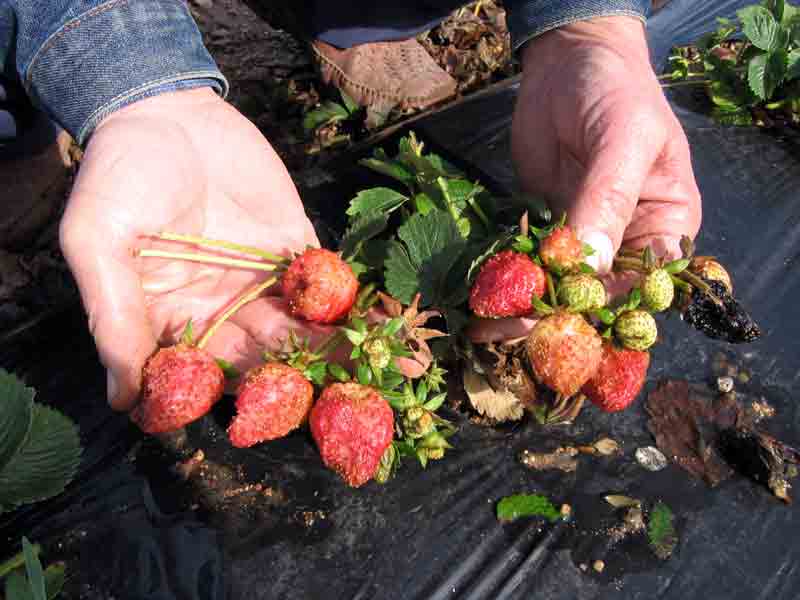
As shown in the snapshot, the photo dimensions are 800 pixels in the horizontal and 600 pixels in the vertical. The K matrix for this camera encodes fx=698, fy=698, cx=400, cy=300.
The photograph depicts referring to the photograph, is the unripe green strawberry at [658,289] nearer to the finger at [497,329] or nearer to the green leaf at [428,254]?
the finger at [497,329]

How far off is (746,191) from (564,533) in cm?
131

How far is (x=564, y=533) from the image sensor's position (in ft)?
4.60

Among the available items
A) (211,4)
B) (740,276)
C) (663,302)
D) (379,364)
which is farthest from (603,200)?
(211,4)

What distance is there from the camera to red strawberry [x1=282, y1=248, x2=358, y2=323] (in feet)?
4.27

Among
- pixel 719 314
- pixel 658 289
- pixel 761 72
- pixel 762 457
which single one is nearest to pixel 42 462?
pixel 658 289

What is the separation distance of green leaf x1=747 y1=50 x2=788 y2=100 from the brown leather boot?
103 cm

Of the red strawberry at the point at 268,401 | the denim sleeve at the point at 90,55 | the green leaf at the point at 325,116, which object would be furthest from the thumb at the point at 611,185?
the green leaf at the point at 325,116

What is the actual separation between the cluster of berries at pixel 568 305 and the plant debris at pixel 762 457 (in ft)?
1.53

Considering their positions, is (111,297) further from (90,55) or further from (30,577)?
(90,55)

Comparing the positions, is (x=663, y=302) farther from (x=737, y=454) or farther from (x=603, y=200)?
(x=737, y=454)

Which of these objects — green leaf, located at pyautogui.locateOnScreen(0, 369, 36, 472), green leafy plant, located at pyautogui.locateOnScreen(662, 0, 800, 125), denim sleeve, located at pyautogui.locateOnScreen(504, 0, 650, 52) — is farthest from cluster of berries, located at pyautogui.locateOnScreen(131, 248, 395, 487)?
green leafy plant, located at pyautogui.locateOnScreen(662, 0, 800, 125)

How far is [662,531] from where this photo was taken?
1.40 meters

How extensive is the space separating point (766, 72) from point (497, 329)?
68.4 inches

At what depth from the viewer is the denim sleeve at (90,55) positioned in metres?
1.59
